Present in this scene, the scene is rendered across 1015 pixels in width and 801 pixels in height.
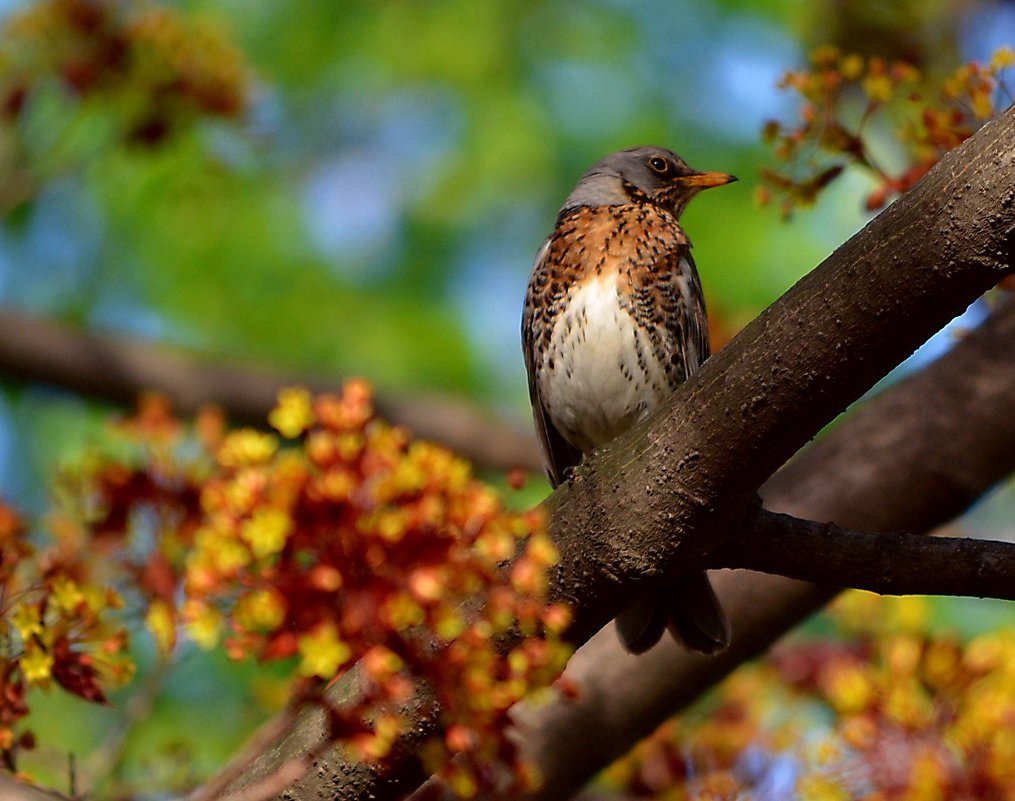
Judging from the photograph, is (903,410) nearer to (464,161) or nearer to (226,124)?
(226,124)

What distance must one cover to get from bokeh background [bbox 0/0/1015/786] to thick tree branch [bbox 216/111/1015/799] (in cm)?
336

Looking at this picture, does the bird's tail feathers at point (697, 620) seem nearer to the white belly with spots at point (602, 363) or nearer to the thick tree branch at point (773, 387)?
the white belly with spots at point (602, 363)

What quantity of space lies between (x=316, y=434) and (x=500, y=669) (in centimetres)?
48

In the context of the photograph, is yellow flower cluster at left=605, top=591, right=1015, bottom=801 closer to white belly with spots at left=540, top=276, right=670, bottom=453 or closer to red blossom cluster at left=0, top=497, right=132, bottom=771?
white belly with spots at left=540, top=276, right=670, bottom=453

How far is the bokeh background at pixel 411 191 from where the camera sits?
6.69 metres

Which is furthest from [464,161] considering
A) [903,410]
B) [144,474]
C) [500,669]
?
[500,669]

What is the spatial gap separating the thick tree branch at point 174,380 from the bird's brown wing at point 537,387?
2.94 feet

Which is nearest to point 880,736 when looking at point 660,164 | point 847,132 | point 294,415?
point 847,132

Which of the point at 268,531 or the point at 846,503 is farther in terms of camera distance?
the point at 846,503

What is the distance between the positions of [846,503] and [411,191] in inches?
163

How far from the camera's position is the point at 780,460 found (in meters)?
2.53

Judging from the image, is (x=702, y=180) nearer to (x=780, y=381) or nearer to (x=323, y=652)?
(x=780, y=381)

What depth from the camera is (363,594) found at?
79.2 inches

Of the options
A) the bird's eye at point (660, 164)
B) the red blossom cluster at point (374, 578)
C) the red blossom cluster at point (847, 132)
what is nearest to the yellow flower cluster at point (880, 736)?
the red blossom cluster at point (847, 132)
